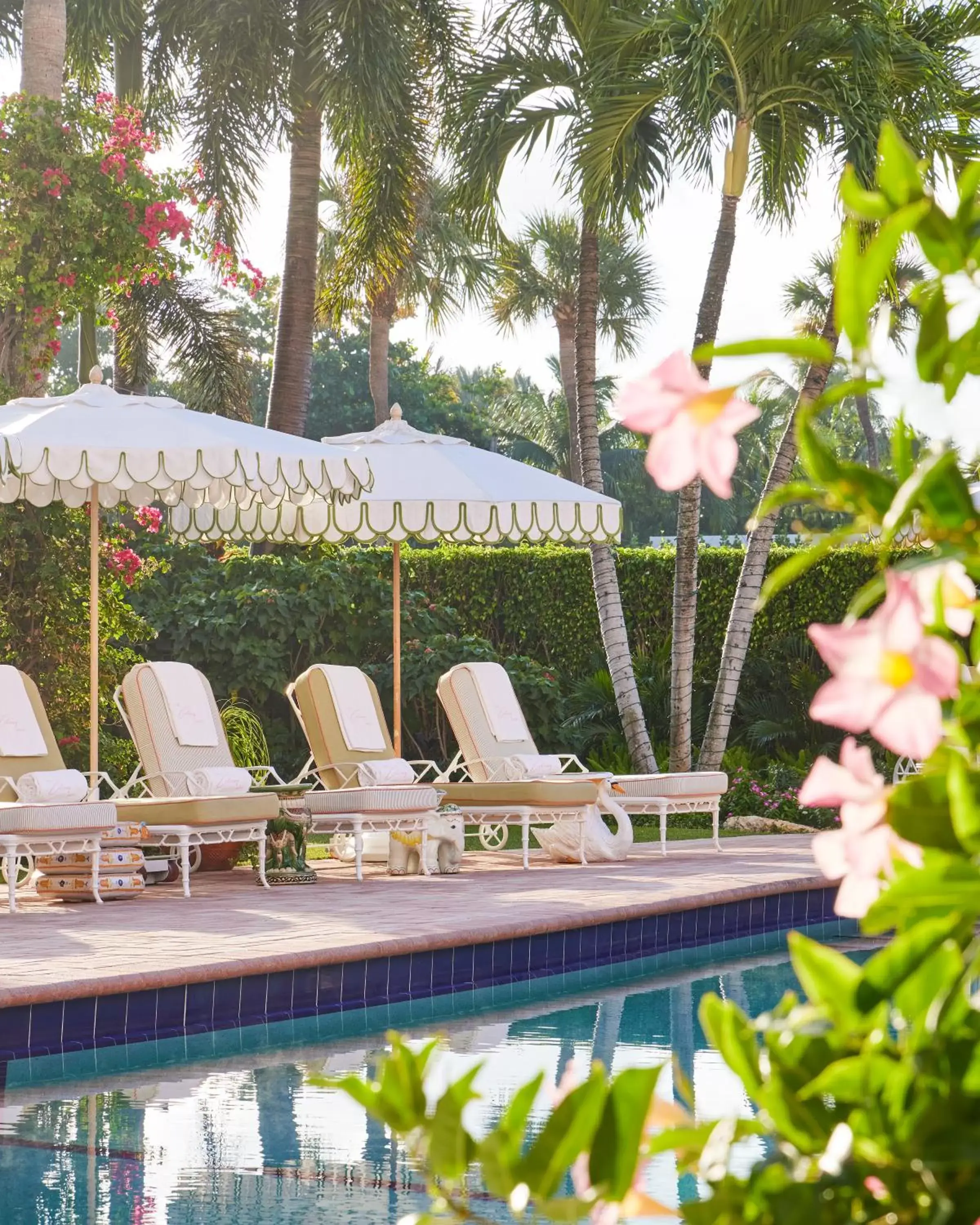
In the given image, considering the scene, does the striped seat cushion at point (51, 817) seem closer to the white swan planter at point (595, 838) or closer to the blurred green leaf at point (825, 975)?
the white swan planter at point (595, 838)

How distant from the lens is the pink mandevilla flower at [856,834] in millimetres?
922

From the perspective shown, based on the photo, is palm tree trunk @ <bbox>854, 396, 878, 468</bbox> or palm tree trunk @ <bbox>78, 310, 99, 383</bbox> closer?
palm tree trunk @ <bbox>78, 310, 99, 383</bbox>

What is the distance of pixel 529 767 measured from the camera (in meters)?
10.9

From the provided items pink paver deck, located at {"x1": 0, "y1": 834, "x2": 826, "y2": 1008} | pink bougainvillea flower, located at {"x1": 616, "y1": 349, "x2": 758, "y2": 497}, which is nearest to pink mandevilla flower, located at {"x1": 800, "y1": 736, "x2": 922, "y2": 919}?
pink bougainvillea flower, located at {"x1": 616, "y1": 349, "x2": 758, "y2": 497}

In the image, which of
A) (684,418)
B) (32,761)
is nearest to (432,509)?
(32,761)

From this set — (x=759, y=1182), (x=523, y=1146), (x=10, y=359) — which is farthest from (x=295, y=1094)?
(x=10, y=359)

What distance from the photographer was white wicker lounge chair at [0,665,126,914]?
8.06 metres

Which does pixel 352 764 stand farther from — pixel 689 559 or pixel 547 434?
pixel 547 434

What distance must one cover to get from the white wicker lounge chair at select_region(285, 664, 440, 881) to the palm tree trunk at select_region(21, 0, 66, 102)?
15.3 ft

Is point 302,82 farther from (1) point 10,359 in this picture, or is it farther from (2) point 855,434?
(2) point 855,434

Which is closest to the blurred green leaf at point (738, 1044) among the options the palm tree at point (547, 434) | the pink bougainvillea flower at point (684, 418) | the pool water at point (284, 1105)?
the pink bougainvillea flower at point (684, 418)

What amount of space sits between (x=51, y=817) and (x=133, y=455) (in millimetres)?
1997

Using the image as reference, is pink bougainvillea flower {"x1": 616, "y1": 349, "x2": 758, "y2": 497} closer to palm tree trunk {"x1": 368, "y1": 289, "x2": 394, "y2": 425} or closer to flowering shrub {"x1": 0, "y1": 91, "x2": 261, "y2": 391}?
flowering shrub {"x1": 0, "y1": 91, "x2": 261, "y2": 391}

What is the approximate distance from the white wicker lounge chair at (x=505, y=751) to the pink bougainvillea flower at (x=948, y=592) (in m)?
9.93
